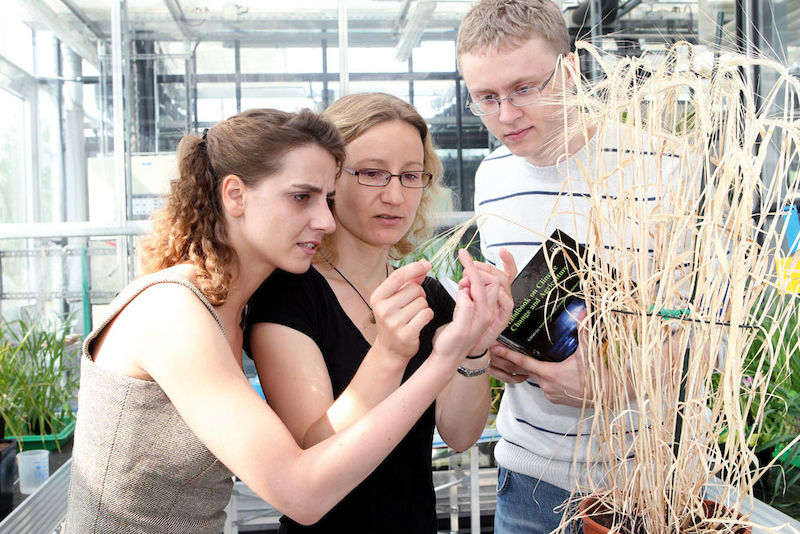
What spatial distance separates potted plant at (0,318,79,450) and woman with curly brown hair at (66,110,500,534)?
246 centimetres

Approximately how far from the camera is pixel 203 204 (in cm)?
122

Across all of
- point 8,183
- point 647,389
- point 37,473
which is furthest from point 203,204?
A: point 8,183

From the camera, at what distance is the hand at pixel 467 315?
1.03m

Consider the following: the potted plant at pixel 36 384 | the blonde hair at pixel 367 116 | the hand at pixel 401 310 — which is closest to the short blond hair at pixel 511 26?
the blonde hair at pixel 367 116

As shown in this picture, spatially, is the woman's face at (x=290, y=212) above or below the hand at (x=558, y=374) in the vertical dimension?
above

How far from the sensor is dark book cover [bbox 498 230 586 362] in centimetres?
107

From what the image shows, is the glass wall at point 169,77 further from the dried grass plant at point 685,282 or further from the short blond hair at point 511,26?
the dried grass plant at point 685,282

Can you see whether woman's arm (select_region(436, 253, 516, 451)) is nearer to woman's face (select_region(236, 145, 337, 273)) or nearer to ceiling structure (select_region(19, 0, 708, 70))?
woman's face (select_region(236, 145, 337, 273))

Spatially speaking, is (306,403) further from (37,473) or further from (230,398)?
(37,473)

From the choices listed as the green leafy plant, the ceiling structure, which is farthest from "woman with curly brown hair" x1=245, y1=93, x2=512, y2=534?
the ceiling structure

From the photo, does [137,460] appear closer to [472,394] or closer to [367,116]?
[472,394]

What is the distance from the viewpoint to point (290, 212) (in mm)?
1184

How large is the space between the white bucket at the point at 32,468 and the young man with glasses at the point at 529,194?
81.5 inches

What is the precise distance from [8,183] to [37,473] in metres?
2.77
